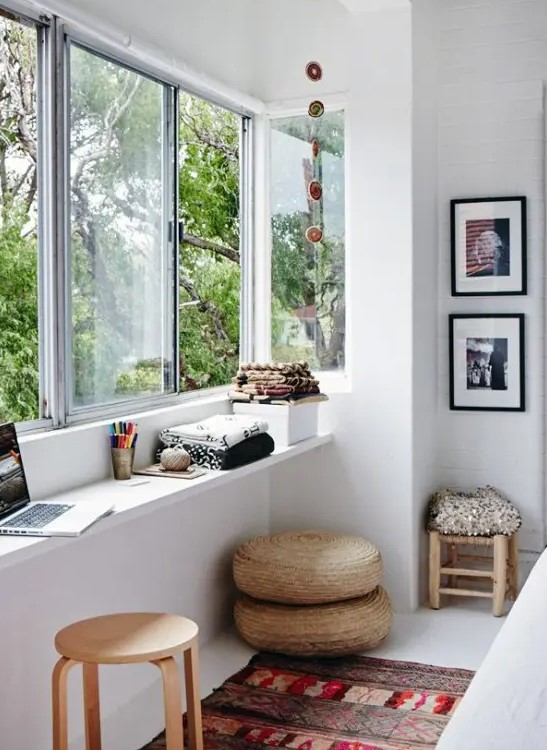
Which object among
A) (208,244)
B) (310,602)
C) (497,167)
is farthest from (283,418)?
(497,167)

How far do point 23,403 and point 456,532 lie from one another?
199cm

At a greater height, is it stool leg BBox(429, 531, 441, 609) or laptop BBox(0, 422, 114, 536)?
laptop BBox(0, 422, 114, 536)

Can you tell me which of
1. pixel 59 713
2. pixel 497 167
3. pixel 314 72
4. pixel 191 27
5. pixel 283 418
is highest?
pixel 191 27

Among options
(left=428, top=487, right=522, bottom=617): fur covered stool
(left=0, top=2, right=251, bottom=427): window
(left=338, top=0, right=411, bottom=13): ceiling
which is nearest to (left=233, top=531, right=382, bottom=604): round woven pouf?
(left=428, top=487, right=522, bottom=617): fur covered stool

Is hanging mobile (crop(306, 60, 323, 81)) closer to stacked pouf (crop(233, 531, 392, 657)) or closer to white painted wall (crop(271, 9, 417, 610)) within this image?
white painted wall (crop(271, 9, 417, 610))

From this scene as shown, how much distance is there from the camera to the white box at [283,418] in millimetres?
3613

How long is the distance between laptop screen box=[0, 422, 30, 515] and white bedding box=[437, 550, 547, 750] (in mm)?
1203

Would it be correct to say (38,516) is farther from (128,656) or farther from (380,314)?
(380,314)

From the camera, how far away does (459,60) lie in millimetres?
4234

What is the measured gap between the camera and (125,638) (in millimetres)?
2314

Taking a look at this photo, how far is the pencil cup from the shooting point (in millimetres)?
2889

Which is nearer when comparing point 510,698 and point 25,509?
point 510,698

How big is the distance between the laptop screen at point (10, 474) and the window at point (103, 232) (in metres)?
0.31

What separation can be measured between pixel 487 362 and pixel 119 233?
185 cm
